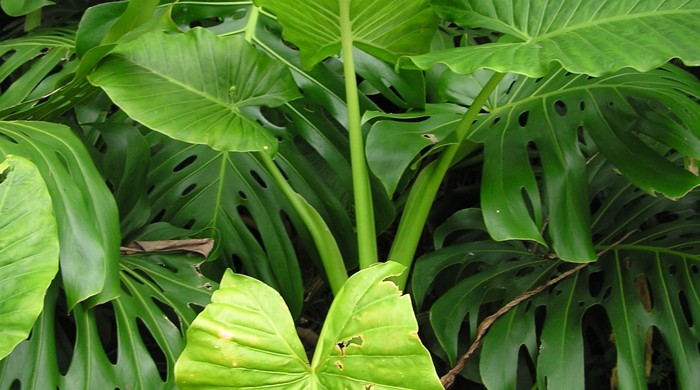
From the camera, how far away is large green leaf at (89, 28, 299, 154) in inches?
35.3

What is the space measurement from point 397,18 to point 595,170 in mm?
435

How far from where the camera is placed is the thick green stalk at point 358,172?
3.23 feet

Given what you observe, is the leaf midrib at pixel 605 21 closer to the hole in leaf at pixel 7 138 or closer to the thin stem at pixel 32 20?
the hole in leaf at pixel 7 138

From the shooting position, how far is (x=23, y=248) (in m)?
0.72

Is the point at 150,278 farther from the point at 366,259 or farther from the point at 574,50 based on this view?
the point at 574,50

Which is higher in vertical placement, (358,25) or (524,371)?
(358,25)

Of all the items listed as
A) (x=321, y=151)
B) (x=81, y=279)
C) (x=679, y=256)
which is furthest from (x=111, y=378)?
(x=679, y=256)

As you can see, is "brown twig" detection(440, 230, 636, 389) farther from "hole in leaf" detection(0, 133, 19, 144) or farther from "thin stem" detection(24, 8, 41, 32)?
"thin stem" detection(24, 8, 41, 32)


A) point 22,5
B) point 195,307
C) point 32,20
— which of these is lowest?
point 195,307

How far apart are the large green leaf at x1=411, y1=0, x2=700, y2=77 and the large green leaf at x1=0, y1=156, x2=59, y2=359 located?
1.34 feet

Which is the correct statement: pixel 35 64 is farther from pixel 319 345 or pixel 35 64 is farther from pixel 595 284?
pixel 595 284

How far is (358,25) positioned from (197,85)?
0.74 ft

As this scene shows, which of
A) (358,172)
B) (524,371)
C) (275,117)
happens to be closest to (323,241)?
(358,172)

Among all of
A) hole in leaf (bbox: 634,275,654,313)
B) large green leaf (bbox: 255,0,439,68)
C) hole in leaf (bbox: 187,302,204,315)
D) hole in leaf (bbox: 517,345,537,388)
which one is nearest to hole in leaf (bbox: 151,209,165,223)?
hole in leaf (bbox: 187,302,204,315)
